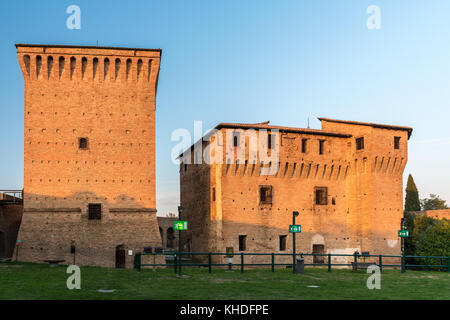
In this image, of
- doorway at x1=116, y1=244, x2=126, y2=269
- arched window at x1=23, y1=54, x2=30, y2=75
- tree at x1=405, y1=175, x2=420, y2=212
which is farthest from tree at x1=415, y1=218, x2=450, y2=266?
arched window at x1=23, y1=54, x2=30, y2=75

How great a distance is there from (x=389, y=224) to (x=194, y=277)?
880 inches

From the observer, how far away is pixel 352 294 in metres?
13.2

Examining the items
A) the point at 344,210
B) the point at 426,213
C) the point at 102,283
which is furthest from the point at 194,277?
the point at 426,213

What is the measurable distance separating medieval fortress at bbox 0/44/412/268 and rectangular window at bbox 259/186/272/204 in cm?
7

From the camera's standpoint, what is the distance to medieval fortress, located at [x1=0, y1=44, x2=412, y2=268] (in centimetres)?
2945

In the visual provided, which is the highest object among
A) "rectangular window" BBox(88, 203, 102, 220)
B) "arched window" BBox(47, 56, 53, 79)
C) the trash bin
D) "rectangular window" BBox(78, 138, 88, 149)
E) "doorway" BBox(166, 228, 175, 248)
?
"arched window" BBox(47, 56, 53, 79)

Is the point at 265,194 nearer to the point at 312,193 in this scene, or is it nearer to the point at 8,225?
the point at 312,193

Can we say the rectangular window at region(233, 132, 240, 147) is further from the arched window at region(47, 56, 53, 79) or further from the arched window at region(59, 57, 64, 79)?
the arched window at region(47, 56, 53, 79)

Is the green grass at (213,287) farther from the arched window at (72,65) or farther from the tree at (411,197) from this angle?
the tree at (411,197)

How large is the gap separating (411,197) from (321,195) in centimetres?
2435

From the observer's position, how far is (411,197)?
55.0 m

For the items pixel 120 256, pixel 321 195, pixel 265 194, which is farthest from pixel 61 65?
pixel 321 195

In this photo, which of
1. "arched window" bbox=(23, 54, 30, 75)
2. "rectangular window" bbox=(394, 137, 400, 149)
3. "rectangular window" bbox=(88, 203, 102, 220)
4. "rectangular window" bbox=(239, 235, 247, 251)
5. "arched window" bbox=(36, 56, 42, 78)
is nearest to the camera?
"rectangular window" bbox=(88, 203, 102, 220)
